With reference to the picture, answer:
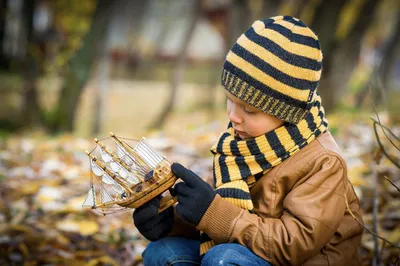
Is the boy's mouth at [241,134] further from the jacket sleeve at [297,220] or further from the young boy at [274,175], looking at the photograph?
the jacket sleeve at [297,220]

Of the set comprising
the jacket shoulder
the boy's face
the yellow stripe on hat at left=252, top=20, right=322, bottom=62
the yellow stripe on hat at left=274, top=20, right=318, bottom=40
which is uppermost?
the yellow stripe on hat at left=274, top=20, right=318, bottom=40

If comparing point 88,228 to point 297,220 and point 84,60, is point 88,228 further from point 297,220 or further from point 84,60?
point 84,60

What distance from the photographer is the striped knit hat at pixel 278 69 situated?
5.87 ft

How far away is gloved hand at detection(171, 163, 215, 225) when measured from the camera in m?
1.77

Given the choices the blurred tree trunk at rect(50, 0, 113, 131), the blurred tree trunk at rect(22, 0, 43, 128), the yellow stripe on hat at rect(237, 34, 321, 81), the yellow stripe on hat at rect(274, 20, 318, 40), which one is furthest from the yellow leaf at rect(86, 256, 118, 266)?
the blurred tree trunk at rect(22, 0, 43, 128)

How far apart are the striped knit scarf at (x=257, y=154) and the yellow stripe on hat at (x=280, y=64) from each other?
14 cm

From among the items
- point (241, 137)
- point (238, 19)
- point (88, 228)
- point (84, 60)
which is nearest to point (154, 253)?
point (241, 137)

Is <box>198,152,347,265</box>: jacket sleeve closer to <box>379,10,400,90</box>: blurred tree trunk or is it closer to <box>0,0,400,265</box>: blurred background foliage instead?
<box>0,0,400,265</box>: blurred background foliage

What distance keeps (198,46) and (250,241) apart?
24055 mm

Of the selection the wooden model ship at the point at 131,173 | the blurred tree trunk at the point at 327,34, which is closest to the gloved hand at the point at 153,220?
the wooden model ship at the point at 131,173

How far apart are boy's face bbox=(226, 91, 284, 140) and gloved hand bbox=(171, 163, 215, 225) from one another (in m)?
0.27

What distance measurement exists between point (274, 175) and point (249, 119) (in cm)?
23

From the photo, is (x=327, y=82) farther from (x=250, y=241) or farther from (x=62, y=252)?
(x=250, y=241)

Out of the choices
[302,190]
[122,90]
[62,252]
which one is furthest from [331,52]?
[122,90]
